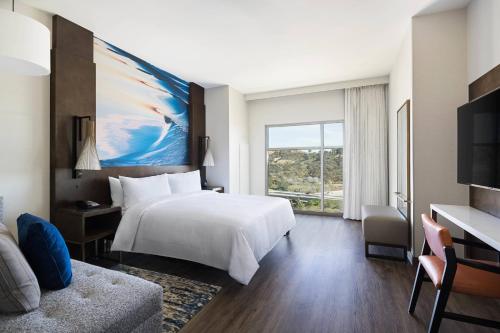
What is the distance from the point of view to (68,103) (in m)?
2.70

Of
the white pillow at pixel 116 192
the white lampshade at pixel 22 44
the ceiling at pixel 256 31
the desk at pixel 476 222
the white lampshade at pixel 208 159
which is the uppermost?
the ceiling at pixel 256 31

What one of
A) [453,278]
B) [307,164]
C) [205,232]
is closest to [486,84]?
[453,278]

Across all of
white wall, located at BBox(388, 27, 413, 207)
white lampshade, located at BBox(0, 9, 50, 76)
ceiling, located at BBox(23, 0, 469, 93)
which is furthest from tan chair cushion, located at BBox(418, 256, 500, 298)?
white lampshade, located at BBox(0, 9, 50, 76)

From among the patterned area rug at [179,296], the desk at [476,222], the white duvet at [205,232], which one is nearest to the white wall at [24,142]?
the white duvet at [205,232]

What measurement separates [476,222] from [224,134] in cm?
402

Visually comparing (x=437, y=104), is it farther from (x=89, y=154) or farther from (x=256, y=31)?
(x=89, y=154)

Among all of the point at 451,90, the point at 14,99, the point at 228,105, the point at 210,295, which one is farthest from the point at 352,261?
the point at 14,99

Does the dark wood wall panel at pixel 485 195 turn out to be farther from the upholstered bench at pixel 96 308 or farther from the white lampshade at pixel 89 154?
the white lampshade at pixel 89 154

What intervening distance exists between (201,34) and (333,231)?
350cm

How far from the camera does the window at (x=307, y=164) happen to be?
5156 mm

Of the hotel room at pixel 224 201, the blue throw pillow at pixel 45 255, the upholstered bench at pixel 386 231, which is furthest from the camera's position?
the upholstered bench at pixel 386 231

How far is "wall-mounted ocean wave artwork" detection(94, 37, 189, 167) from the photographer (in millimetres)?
3160

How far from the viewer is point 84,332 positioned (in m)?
1.04

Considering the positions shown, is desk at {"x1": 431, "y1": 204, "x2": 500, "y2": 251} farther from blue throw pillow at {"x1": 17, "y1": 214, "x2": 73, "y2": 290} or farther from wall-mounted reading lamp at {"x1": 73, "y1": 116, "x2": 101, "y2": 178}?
wall-mounted reading lamp at {"x1": 73, "y1": 116, "x2": 101, "y2": 178}
